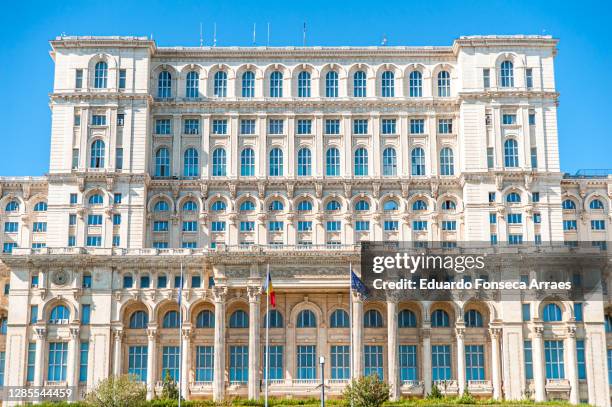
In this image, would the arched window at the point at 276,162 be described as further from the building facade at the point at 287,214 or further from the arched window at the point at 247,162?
the arched window at the point at 247,162

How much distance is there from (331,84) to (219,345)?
127 feet

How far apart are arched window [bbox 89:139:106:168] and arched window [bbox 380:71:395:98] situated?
3707 centimetres

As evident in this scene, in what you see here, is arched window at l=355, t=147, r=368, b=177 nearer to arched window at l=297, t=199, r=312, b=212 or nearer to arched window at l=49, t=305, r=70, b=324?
arched window at l=297, t=199, r=312, b=212

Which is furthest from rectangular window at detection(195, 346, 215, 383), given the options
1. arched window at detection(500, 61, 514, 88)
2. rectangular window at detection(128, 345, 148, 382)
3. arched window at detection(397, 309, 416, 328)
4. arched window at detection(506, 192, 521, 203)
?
arched window at detection(500, 61, 514, 88)

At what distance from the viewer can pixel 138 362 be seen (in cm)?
11631

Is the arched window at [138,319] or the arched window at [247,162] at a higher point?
the arched window at [247,162]

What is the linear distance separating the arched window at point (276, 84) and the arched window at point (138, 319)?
33.4 meters

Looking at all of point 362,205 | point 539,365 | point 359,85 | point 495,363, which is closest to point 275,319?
point 362,205

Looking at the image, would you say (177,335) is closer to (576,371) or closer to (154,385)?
(154,385)

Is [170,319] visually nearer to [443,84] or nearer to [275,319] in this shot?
[275,319]

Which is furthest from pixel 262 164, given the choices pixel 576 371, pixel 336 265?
pixel 576 371

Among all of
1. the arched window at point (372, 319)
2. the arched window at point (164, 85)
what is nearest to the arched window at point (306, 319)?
the arched window at point (372, 319)

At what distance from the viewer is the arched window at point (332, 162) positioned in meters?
126

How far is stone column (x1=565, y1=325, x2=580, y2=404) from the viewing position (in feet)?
366
